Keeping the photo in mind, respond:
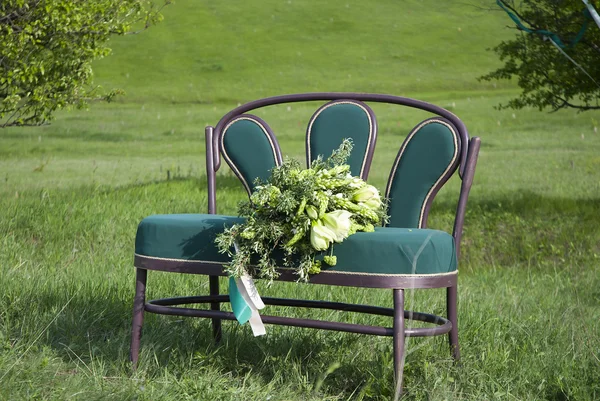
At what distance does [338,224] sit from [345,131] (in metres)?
1.00

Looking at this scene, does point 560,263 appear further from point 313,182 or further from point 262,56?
point 262,56

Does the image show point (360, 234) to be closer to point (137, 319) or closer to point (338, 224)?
point (338, 224)

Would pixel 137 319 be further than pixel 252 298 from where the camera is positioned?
Yes

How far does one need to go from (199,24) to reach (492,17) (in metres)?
14.6

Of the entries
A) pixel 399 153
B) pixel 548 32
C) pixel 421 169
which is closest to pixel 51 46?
pixel 399 153

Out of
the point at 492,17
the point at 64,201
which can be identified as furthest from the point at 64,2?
the point at 492,17

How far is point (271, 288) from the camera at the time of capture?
17.5 ft

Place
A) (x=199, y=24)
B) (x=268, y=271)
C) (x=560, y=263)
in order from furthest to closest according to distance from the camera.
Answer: (x=199, y=24) → (x=560, y=263) → (x=268, y=271)

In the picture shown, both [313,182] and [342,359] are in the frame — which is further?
[342,359]

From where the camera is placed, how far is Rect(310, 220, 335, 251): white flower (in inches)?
122

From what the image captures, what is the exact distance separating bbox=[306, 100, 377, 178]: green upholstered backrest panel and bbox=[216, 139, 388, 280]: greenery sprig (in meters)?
0.54

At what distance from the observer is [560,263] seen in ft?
26.6

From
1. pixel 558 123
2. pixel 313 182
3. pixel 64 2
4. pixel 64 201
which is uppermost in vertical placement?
pixel 64 2

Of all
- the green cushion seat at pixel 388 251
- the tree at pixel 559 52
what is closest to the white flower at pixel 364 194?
the green cushion seat at pixel 388 251
